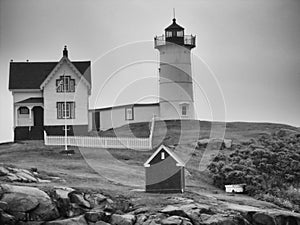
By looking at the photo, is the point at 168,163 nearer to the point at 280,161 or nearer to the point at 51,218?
the point at 51,218

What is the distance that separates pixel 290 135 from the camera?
58.3 meters

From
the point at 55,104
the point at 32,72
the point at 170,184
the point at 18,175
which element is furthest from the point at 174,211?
the point at 32,72

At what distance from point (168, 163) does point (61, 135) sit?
1864 cm

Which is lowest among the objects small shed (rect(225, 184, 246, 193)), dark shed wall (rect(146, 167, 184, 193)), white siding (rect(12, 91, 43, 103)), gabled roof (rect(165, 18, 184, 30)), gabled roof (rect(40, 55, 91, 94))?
small shed (rect(225, 184, 246, 193))

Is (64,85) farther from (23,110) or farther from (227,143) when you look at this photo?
(227,143)

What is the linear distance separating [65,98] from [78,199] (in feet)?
70.9

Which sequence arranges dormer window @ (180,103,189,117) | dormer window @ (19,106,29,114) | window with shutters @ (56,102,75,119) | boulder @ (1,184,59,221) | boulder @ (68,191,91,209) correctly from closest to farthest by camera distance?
boulder @ (1,184,59,221) → boulder @ (68,191,91,209) → window with shutters @ (56,102,75,119) → dormer window @ (19,106,29,114) → dormer window @ (180,103,189,117)

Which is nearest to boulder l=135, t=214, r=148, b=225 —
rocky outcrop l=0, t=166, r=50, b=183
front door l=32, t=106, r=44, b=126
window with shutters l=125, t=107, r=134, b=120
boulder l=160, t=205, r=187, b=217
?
boulder l=160, t=205, r=187, b=217

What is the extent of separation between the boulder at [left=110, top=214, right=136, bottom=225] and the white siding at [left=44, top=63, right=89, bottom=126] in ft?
74.7

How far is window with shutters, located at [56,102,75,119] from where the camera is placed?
56562mm

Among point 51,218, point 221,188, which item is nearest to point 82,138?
point 221,188

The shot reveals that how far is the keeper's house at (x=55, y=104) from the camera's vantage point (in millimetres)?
56438

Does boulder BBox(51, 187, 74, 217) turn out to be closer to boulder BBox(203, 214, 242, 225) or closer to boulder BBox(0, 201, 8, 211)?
boulder BBox(0, 201, 8, 211)

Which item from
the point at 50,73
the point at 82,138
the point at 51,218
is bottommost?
the point at 51,218
